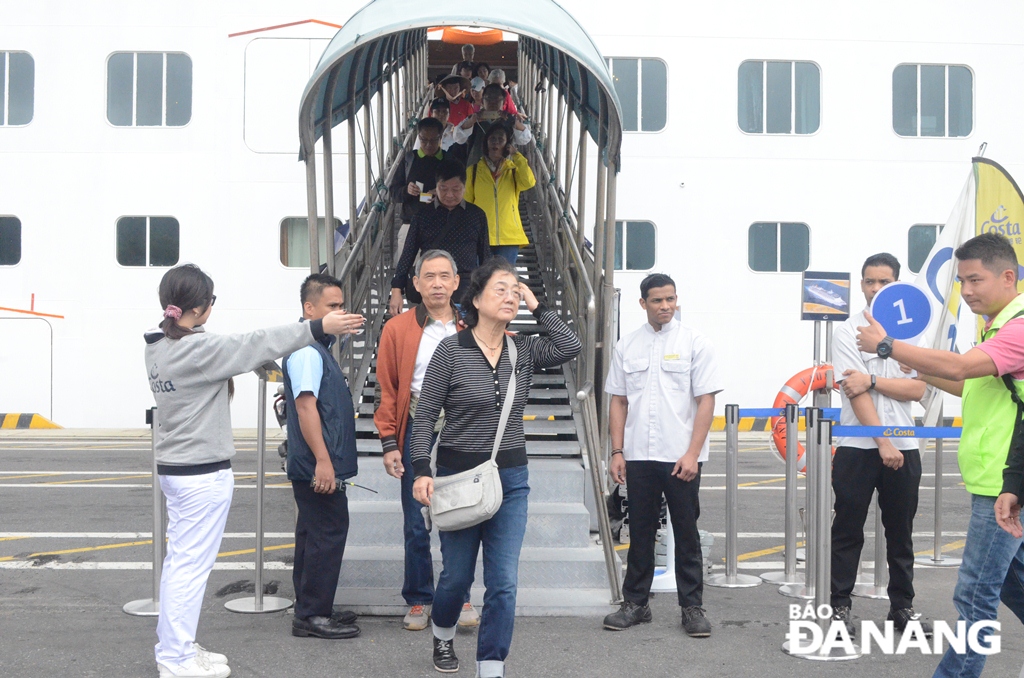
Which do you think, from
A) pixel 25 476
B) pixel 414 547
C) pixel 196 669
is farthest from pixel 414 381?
pixel 25 476

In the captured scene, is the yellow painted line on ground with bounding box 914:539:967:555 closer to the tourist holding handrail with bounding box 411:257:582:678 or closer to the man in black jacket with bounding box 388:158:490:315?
the man in black jacket with bounding box 388:158:490:315

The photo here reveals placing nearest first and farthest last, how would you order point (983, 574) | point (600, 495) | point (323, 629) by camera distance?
point (983, 574), point (323, 629), point (600, 495)

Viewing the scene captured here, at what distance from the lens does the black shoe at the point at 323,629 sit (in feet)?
17.9

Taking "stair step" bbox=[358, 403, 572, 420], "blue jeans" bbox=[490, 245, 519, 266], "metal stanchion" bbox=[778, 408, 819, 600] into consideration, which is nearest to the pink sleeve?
"metal stanchion" bbox=[778, 408, 819, 600]

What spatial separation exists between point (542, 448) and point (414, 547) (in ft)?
5.22

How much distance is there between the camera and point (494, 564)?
14.7ft

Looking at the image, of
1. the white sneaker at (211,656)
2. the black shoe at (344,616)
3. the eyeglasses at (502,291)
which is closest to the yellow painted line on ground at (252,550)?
the black shoe at (344,616)

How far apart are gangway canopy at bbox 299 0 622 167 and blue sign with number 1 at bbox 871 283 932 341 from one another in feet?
8.82

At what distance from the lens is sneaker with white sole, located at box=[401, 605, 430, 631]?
18.5 ft

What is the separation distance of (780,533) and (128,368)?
10.3 m

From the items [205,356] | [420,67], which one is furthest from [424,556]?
A: [420,67]

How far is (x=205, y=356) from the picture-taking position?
4.71 m

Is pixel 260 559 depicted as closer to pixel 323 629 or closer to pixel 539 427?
pixel 323 629

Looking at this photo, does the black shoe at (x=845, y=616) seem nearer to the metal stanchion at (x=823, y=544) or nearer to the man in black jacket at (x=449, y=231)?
the metal stanchion at (x=823, y=544)
